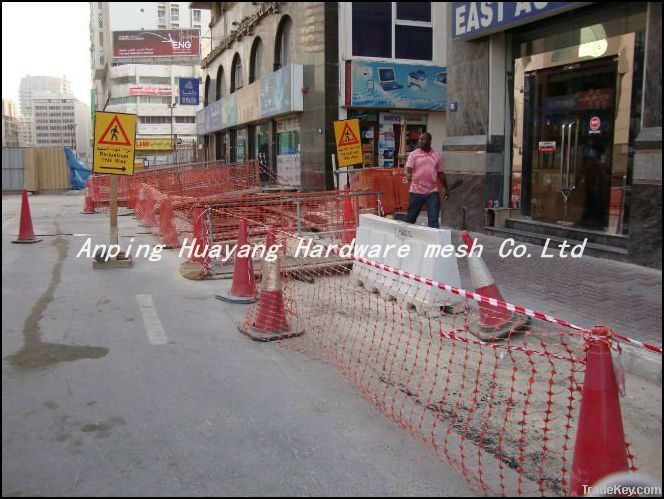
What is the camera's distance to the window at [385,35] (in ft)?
62.0

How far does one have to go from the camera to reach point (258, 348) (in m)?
5.71

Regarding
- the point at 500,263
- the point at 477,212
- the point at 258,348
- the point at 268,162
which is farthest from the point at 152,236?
the point at 268,162

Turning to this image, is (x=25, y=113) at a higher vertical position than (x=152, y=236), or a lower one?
higher

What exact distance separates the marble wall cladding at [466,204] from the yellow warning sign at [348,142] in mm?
1937

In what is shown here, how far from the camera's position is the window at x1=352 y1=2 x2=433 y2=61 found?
18.9 meters

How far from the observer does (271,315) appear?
19.9 ft

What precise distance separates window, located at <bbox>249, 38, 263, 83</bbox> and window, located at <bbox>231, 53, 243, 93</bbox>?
2772 mm

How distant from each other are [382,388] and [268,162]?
22.1m

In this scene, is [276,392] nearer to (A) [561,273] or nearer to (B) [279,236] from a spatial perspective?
(B) [279,236]

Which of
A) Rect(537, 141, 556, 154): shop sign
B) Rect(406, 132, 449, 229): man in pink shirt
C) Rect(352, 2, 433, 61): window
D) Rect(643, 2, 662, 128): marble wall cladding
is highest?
Rect(352, 2, 433, 61): window

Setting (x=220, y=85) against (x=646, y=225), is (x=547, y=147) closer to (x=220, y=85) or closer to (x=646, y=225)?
(x=646, y=225)

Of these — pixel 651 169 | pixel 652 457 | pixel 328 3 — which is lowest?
pixel 652 457

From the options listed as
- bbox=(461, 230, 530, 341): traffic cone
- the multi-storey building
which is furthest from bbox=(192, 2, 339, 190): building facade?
the multi-storey building

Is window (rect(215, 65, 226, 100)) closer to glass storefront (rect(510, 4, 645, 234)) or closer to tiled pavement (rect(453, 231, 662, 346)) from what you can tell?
glass storefront (rect(510, 4, 645, 234))
